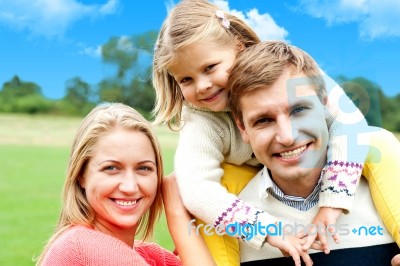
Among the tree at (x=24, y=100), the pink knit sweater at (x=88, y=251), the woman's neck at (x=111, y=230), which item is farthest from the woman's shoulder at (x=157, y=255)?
the tree at (x=24, y=100)

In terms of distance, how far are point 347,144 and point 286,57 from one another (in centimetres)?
32

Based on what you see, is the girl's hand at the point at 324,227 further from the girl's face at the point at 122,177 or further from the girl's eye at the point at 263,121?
the girl's face at the point at 122,177

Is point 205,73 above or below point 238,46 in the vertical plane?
below

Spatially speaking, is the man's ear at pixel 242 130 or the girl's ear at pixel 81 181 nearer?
the man's ear at pixel 242 130

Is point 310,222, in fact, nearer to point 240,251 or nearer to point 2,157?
point 240,251

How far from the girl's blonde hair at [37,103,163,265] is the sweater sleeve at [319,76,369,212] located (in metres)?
→ 0.58

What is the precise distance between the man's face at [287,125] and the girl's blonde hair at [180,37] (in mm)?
437

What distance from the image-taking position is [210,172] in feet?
6.82

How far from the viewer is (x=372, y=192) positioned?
2059mm

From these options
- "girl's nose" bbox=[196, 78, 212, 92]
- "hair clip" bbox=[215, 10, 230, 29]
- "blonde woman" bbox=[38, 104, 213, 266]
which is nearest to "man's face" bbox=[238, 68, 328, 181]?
"girl's nose" bbox=[196, 78, 212, 92]

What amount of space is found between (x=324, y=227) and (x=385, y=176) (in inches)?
9.9

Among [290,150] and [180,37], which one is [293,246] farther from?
[180,37]

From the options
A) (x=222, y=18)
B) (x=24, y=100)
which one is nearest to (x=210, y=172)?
(x=222, y=18)

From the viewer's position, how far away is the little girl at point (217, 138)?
1.98m
